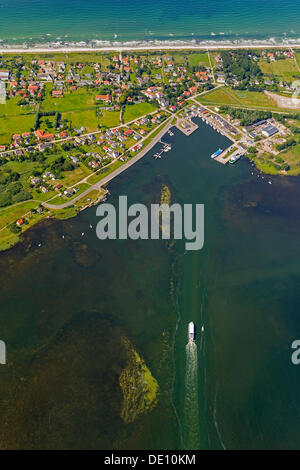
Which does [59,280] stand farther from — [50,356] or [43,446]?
[43,446]

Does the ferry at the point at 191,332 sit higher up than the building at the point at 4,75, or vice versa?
the building at the point at 4,75

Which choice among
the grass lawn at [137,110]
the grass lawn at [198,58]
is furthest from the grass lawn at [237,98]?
the grass lawn at [198,58]

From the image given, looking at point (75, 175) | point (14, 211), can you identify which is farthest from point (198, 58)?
point (14, 211)

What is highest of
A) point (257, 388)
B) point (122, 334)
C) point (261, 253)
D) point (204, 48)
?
point (204, 48)

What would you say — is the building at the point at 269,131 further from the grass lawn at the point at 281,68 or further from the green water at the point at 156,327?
the grass lawn at the point at 281,68

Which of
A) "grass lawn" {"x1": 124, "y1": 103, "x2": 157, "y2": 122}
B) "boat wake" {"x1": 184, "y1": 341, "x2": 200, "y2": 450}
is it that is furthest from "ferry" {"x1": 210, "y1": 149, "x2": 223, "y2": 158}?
"boat wake" {"x1": 184, "y1": 341, "x2": 200, "y2": 450}

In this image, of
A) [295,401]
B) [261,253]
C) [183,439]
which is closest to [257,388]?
[295,401]

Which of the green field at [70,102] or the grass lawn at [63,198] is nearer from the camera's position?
the grass lawn at [63,198]
